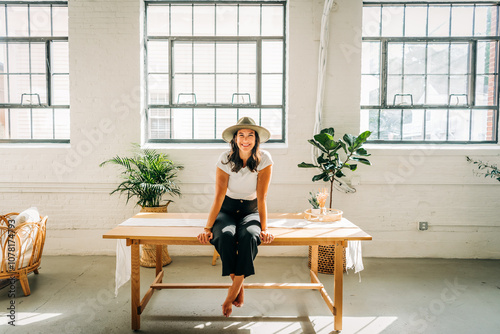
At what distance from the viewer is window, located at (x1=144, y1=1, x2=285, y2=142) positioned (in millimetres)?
4434

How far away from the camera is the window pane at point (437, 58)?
443 centimetres

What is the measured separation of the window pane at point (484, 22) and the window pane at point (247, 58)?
297 centimetres

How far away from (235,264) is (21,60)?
13.8 ft

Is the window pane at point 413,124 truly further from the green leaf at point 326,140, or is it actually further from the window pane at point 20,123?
the window pane at point 20,123

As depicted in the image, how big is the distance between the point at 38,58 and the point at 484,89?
6045 mm

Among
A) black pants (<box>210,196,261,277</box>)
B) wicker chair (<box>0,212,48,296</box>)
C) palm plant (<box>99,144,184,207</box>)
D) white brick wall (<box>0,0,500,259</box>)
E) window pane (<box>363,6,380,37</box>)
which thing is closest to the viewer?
black pants (<box>210,196,261,277</box>)

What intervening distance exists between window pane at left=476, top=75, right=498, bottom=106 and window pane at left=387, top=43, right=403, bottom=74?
1069 millimetres

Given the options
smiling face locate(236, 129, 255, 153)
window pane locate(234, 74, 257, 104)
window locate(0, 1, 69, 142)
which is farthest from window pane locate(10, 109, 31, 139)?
smiling face locate(236, 129, 255, 153)

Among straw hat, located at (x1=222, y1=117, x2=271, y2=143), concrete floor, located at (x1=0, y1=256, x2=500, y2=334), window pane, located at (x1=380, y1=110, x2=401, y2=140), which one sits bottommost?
concrete floor, located at (x1=0, y1=256, x2=500, y2=334)

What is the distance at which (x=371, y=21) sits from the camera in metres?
4.42

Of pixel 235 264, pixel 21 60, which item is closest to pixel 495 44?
pixel 235 264

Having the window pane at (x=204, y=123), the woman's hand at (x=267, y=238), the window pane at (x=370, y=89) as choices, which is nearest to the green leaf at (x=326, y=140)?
the window pane at (x=370, y=89)

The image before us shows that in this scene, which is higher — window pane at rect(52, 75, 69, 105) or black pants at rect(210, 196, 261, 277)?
window pane at rect(52, 75, 69, 105)

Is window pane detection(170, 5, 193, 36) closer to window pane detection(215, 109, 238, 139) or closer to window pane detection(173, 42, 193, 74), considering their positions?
window pane detection(173, 42, 193, 74)
